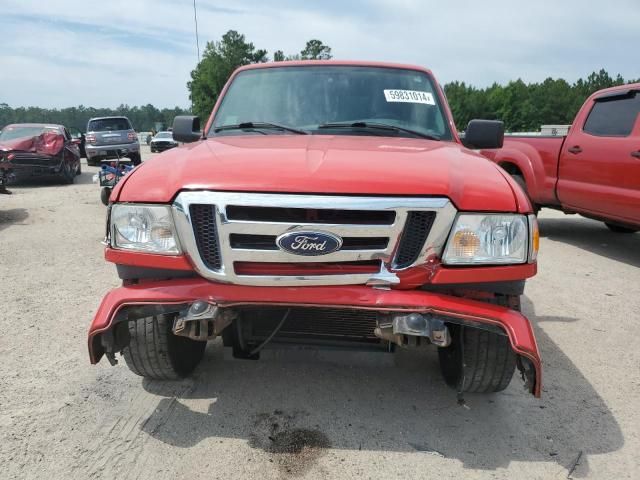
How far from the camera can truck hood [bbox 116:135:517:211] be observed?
218 centimetres

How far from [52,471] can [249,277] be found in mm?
1195

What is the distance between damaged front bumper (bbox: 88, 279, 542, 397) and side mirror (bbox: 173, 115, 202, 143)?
169cm

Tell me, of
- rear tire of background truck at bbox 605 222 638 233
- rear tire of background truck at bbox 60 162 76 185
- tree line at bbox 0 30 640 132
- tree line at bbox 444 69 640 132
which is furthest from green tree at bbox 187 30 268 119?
rear tire of background truck at bbox 605 222 638 233

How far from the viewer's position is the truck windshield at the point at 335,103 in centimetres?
338

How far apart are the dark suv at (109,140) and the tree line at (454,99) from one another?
163 ft

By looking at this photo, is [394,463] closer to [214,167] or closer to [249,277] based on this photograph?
[249,277]

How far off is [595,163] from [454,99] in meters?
117

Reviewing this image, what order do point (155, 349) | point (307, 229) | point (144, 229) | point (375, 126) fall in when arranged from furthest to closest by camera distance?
point (375, 126), point (155, 349), point (144, 229), point (307, 229)

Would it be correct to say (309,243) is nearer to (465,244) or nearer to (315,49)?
(465,244)

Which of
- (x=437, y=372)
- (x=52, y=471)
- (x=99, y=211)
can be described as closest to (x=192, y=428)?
(x=52, y=471)

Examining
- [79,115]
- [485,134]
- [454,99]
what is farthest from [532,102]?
[485,134]

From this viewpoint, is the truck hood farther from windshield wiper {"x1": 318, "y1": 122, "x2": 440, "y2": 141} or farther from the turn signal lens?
windshield wiper {"x1": 318, "y1": 122, "x2": 440, "y2": 141}

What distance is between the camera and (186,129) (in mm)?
3822

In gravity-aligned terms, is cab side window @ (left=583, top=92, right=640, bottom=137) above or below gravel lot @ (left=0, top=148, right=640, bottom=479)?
above
